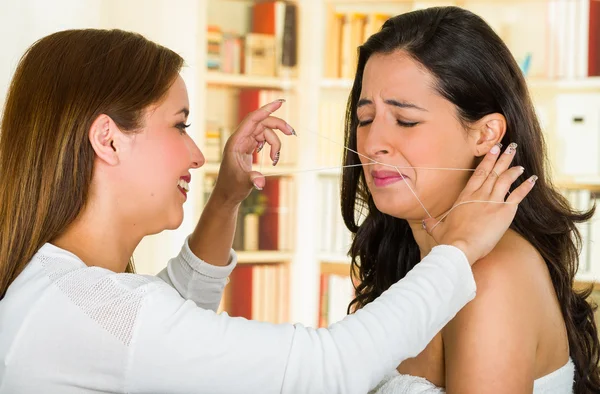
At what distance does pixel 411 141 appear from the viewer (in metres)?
1.58

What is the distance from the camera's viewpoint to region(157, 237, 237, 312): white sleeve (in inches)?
73.6

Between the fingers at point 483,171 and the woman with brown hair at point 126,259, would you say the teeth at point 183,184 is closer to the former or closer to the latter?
the woman with brown hair at point 126,259

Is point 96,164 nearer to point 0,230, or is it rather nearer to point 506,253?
point 0,230

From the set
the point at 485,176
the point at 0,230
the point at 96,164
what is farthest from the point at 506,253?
the point at 0,230

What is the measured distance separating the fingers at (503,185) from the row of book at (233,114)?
2660 mm

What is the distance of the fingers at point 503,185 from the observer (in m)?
1.36

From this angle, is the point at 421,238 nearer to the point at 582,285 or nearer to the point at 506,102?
the point at 506,102

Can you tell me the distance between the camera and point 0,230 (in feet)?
4.72

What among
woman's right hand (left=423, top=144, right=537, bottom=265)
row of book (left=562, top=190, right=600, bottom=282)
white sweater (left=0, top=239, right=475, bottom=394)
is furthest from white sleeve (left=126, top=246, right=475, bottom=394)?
row of book (left=562, top=190, right=600, bottom=282)

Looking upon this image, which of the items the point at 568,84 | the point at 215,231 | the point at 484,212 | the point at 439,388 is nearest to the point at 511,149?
the point at 484,212

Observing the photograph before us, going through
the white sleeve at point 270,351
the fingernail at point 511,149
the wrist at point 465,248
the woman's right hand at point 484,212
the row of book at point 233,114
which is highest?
the row of book at point 233,114

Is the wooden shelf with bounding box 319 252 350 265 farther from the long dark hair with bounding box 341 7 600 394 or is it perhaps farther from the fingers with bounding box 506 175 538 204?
the fingers with bounding box 506 175 538 204

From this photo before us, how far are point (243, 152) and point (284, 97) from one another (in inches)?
89.6

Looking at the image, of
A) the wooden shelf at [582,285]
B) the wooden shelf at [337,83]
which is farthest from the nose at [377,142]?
the wooden shelf at [337,83]
